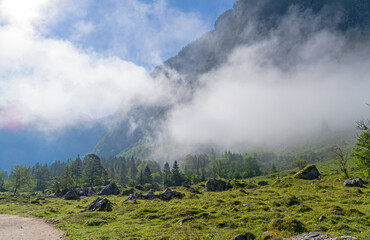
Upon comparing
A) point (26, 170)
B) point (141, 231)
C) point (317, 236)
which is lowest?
point (317, 236)

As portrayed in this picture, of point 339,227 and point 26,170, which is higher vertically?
point 26,170

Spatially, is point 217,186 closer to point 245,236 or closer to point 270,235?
point 270,235

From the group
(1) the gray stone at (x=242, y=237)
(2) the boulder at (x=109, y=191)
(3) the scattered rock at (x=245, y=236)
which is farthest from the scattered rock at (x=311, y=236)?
(2) the boulder at (x=109, y=191)

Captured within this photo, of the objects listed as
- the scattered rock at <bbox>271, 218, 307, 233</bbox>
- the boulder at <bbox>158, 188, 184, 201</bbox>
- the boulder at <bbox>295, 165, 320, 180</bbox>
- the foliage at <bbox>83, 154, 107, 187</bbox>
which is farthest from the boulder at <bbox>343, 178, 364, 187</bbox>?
the foliage at <bbox>83, 154, 107, 187</bbox>

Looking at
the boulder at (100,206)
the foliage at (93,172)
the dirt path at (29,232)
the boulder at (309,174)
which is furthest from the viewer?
the foliage at (93,172)

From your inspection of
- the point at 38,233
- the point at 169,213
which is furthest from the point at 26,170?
the point at 169,213

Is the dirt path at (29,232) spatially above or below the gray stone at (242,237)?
above

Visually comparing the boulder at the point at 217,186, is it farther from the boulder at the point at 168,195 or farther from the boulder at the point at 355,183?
the boulder at the point at 355,183

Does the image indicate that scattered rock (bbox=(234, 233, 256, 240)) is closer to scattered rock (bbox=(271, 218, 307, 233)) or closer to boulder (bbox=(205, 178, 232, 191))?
scattered rock (bbox=(271, 218, 307, 233))

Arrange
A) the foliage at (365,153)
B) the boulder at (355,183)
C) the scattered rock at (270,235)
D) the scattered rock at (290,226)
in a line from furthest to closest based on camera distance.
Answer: the boulder at (355,183) → the foliage at (365,153) → the scattered rock at (290,226) → the scattered rock at (270,235)

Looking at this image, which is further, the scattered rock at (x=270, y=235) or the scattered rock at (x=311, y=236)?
the scattered rock at (x=270, y=235)

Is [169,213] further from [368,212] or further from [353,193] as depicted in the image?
[353,193]

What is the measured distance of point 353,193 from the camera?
134ft

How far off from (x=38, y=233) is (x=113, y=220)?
9.99 m
